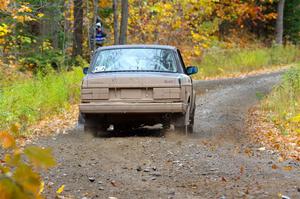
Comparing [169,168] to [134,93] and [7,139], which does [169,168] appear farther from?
[7,139]

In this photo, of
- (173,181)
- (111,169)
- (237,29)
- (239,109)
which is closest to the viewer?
(173,181)

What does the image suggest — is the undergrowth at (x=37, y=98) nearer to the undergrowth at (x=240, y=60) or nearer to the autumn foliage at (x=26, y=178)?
the autumn foliage at (x=26, y=178)

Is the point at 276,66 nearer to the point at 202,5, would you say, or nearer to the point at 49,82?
the point at 202,5

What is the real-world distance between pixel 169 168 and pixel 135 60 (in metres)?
3.96

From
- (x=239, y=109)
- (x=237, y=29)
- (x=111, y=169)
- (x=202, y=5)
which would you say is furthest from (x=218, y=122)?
(x=237, y=29)

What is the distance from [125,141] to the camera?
31.4 feet

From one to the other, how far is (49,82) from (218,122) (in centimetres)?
549

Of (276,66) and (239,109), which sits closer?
(239,109)

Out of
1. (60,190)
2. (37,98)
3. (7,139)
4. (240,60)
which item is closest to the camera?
(7,139)

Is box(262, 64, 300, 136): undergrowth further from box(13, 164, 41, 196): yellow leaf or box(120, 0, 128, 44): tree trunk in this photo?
box(13, 164, 41, 196): yellow leaf

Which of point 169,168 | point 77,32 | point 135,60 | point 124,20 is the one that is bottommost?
point 77,32

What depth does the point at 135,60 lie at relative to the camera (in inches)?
439

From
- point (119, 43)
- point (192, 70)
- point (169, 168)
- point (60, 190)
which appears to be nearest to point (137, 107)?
point (192, 70)

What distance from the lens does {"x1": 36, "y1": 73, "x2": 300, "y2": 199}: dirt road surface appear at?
6.23m
